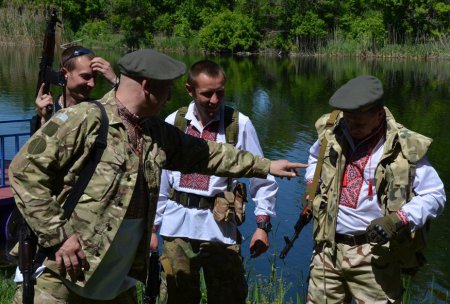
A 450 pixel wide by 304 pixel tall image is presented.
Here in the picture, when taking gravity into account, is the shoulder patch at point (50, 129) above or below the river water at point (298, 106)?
above

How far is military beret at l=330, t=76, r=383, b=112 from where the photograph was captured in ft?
12.7

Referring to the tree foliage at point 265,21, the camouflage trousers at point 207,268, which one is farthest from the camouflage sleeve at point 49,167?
the tree foliage at point 265,21

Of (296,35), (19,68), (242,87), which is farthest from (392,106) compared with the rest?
(296,35)

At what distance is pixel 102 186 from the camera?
3.03 meters

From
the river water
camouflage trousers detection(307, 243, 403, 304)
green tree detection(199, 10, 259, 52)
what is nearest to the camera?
camouflage trousers detection(307, 243, 403, 304)

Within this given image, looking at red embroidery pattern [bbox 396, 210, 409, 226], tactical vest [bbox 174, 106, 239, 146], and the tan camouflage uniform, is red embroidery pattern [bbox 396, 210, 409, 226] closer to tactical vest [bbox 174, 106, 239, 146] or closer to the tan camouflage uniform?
the tan camouflage uniform

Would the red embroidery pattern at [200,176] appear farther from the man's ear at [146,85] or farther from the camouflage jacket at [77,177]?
the man's ear at [146,85]

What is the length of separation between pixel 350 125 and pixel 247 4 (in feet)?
182

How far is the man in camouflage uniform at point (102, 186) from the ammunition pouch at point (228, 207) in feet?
3.19

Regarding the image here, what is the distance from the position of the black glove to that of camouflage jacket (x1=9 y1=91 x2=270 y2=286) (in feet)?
4.22

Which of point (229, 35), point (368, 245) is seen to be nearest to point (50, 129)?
point (368, 245)

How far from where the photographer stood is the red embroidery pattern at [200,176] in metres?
4.38

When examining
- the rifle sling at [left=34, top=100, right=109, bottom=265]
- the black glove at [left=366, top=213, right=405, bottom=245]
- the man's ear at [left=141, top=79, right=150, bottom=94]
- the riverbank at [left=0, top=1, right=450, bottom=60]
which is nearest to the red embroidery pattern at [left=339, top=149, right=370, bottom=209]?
the black glove at [left=366, top=213, right=405, bottom=245]

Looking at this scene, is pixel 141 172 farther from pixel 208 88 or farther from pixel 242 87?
pixel 242 87
